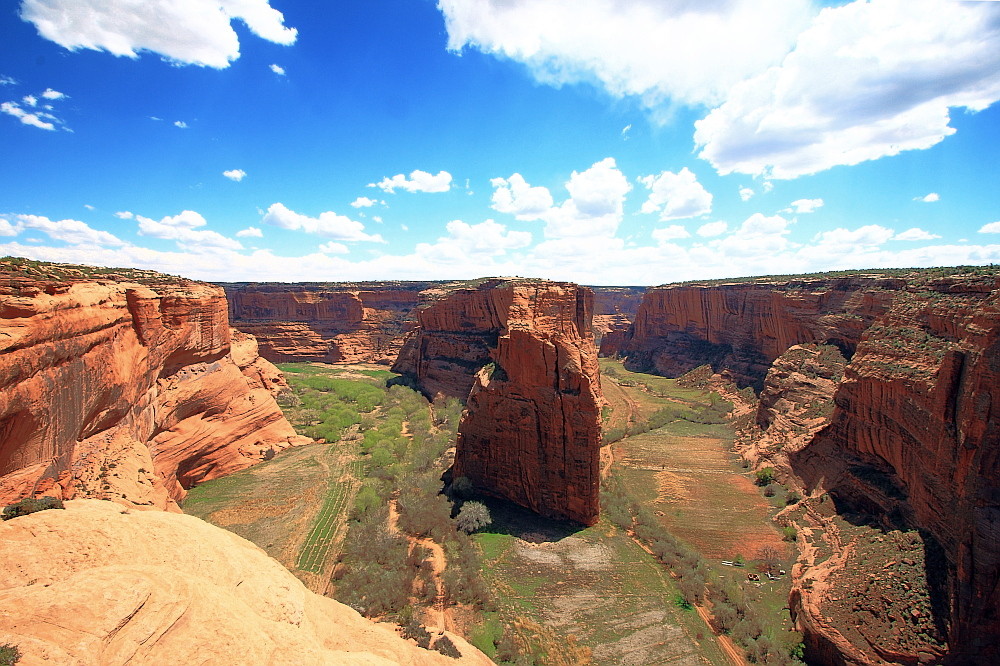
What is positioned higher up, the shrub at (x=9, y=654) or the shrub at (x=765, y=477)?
the shrub at (x=9, y=654)

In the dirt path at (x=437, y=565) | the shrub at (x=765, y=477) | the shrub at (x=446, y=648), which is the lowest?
the shrub at (x=765, y=477)

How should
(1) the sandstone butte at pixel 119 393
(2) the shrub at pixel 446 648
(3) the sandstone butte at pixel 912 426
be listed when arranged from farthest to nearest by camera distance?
(3) the sandstone butte at pixel 912 426
(2) the shrub at pixel 446 648
(1) the sandstone butte at pixel 119 393

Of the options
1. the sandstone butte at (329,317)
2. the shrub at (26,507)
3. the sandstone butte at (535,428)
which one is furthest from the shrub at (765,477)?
the sandstone butte at (329,317)

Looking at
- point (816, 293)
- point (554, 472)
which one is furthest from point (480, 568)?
point (816, 293)

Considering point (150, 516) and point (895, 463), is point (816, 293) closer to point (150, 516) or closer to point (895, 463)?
point (895, 463)

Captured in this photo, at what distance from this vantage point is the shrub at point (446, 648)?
1034 centimetres

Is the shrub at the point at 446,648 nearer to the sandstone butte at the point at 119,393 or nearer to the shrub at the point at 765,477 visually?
the sandstone butte at the point at 119,393

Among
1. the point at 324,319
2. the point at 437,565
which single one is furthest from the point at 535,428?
the point at 324,319

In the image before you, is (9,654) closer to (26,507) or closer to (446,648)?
(26,507)

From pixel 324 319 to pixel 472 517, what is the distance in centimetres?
6066

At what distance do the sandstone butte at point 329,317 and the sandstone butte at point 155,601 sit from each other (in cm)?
5822

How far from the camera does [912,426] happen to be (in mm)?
17406

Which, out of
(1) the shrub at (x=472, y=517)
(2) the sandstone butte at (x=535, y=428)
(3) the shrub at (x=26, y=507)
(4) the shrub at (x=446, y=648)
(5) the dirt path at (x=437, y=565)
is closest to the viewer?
(3) the shrub at (x=26, y=507)

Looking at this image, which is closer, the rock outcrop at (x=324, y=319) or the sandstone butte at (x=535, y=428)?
the sandstone butte at (x=535, y=428)
